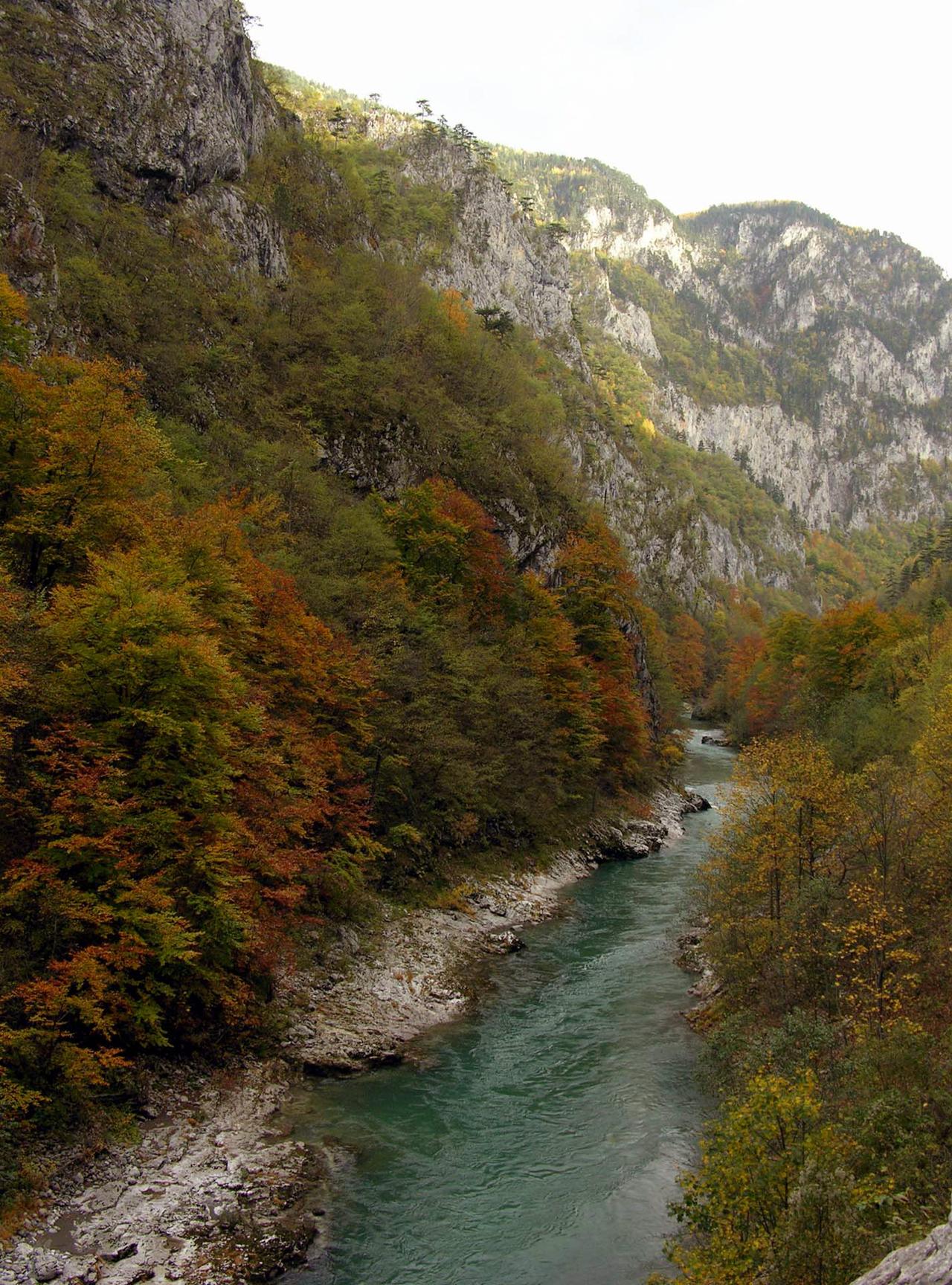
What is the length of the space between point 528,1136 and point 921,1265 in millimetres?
11438

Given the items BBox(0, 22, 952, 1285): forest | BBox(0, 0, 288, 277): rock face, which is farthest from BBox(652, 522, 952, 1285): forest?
BBox(0, 0, 288, 277): rock face

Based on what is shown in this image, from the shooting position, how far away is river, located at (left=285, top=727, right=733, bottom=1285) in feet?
45.3

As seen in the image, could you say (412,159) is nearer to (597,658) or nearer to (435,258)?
(435,258)

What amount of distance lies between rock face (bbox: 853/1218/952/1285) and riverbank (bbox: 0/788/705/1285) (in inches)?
373

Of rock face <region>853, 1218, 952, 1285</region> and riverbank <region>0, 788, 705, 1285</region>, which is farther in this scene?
riverbank <region>0, 788, 705, 1285</region>

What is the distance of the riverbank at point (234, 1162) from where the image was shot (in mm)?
12633

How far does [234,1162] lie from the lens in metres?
15.3

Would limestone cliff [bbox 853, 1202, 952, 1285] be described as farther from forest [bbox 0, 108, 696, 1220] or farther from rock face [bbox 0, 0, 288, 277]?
rock face [bbox 0, 0, 288, 277]

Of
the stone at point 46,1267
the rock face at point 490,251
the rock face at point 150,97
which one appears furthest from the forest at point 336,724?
the rock face at point 490,251

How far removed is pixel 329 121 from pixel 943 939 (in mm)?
102868

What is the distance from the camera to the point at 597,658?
53625mm

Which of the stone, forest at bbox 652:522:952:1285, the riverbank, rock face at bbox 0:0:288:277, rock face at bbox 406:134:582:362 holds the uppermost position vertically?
rock face at bbox 406:134:582:362

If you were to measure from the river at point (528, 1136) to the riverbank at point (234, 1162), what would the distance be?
72 centimetres

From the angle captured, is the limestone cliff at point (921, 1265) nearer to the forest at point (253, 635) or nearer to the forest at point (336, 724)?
the forest at point (336, 724)
